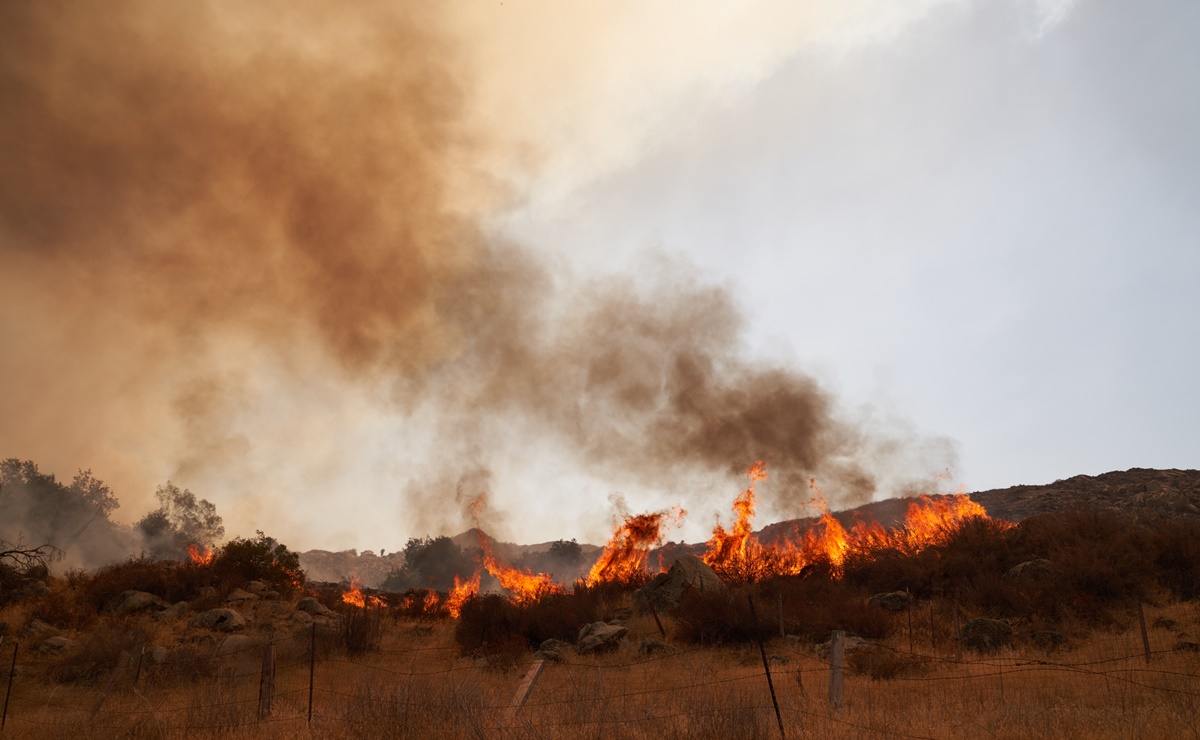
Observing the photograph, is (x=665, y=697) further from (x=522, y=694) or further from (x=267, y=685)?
(x=267, y=685)

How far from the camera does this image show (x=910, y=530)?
102ft

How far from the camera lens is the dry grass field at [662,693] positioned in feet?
29.8

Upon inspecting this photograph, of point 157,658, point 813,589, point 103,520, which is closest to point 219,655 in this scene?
point 157,658

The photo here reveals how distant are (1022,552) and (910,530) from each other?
6.82 m

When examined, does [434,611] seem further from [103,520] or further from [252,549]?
[103,520]

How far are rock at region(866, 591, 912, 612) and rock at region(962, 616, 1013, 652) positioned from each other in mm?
4118

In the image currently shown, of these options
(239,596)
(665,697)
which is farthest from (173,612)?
(665,697)

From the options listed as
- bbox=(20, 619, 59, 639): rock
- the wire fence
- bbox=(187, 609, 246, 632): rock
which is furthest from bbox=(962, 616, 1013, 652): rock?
bbox=(20, 619, 59, 639): rock

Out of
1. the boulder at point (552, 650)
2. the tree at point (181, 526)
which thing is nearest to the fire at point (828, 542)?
the boulder at point (552, 650)

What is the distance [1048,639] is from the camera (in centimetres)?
1722

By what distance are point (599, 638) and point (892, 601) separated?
1027cm

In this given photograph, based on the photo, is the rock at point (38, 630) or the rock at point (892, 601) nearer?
the rock at point (38, 630)

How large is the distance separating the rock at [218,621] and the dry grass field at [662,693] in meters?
1.11

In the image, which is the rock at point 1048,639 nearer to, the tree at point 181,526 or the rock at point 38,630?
the rock at point 38,630
